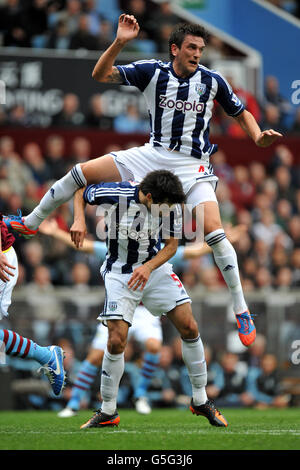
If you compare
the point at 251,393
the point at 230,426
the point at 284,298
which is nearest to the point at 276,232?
the point at 284,298

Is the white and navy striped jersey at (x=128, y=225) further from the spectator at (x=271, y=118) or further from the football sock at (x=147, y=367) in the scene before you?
the spectator at (x=271, y=118)

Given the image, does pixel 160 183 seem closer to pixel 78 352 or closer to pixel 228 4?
pixel 78 352

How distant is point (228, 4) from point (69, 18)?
4.21 m

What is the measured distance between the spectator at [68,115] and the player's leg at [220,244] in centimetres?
759

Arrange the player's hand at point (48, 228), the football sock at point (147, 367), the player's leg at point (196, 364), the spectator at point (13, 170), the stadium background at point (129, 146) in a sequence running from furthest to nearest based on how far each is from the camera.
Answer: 1. the spectator at point (13, 170)
2. the stadium background at point (129, 146)
3. the football sock at point (147, 367)
4. the player's hand at point (48, 228)
5. the player's leg at point (196, 364)

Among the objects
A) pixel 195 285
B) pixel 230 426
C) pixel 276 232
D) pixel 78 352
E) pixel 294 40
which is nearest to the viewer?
pixel 230 426

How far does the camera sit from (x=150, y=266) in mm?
7539

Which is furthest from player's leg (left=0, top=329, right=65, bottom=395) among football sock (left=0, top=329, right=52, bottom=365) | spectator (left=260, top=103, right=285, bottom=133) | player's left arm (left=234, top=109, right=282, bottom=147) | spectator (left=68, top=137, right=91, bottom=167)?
spectator (left=260, top=103, right=285, bottom=133)

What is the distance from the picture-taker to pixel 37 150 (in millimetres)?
14680

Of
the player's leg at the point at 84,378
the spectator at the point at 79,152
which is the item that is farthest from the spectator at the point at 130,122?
the player's leg at the point at 84,378

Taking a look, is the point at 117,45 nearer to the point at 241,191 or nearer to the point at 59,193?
the point at 59,193

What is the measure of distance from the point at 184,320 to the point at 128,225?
897 millimetres

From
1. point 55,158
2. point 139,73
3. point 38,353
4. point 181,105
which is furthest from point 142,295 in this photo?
point 55,158

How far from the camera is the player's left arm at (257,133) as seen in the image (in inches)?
313
